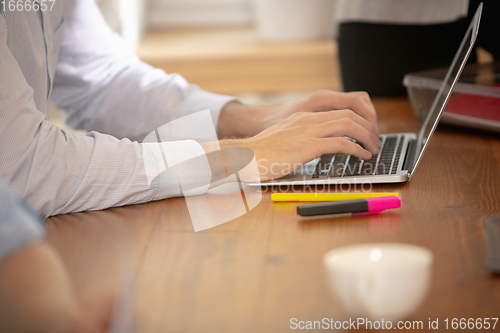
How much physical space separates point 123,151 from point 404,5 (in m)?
0.81

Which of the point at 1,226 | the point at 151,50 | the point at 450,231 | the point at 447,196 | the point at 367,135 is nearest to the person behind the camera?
the point at 1,226

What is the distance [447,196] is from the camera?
0.63m

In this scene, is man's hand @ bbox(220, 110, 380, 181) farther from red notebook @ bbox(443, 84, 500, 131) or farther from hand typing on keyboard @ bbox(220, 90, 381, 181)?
red notebook @ bbox(443, 84, 500, 131)

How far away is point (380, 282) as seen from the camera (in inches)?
13.5

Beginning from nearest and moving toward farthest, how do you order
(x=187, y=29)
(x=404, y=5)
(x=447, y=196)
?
1. (x=447, y=196)
2. (x=404, y=5)
3. (x=187, y=29)

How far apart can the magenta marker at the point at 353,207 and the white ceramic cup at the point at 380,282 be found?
0.19m

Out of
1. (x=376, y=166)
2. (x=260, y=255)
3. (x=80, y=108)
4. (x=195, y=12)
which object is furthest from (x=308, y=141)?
(x=195, y=12)

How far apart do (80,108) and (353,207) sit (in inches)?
27.3

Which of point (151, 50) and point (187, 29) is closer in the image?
point (151, 50)

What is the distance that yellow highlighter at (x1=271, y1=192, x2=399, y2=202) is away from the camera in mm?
611

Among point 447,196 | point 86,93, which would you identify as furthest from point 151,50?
point 447,196

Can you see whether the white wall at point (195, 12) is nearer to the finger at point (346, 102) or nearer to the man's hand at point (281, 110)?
the man's hand at point (281, 110)

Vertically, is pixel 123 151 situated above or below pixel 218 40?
above

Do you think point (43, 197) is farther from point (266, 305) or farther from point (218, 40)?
point (218, 40)
